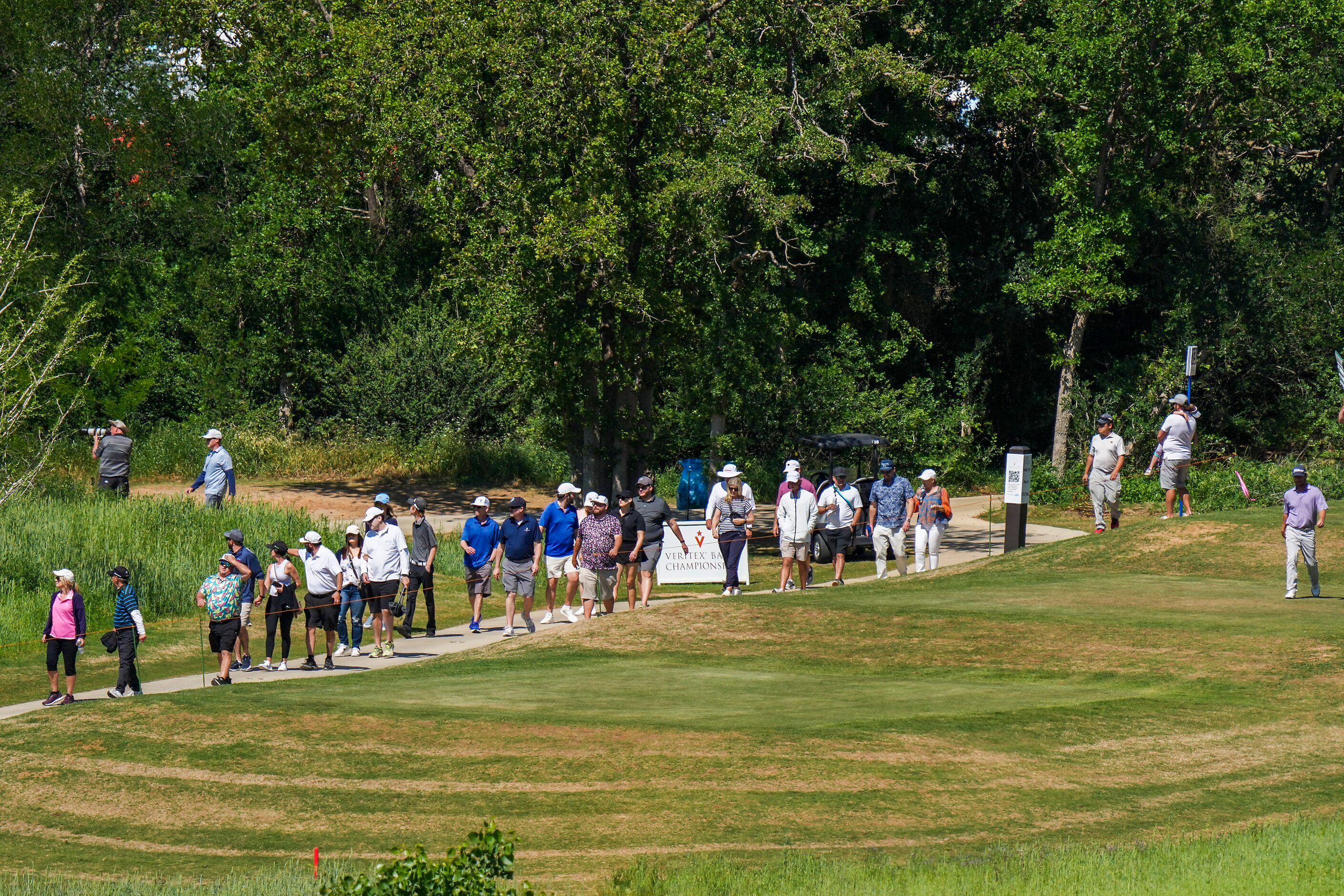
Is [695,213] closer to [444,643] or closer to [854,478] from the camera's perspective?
[854,478]

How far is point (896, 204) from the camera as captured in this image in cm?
3697

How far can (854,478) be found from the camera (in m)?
29.6

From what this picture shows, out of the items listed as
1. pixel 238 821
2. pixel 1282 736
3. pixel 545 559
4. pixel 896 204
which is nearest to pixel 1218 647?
pixel 1282 736

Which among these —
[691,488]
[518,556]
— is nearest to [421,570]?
[518,556]

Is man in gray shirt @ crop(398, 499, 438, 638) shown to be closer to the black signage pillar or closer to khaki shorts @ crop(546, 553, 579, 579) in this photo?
khaki shorts @ crop(546, 553, 579, 579)

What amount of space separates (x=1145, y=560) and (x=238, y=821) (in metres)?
15.1

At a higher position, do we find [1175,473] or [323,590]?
[1175,473]

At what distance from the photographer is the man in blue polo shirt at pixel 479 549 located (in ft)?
66.4

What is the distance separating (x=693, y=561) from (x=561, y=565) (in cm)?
386

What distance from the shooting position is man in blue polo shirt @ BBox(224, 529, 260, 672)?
17953mm

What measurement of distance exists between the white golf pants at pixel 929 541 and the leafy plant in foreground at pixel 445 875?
53.0ft

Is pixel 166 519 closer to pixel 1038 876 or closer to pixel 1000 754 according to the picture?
pixel 1000 754

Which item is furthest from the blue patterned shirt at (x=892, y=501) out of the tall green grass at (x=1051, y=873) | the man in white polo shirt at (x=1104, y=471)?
the tall green grass at (x=1051, y=873)

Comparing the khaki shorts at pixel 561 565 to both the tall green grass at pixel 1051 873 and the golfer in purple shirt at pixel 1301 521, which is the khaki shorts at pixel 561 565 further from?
the tall green grass at pixel 1051 873
